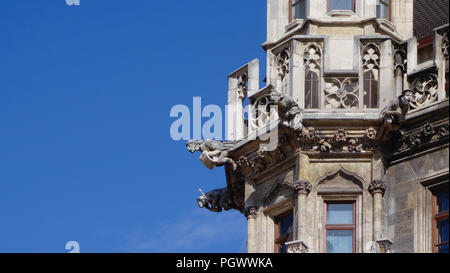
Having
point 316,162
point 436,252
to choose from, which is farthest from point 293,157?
point 436,252

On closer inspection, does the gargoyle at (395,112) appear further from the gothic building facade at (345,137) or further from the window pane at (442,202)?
the window pane at (442,202)

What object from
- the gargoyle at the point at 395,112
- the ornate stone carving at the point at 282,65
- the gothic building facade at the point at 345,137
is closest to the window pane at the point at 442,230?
the gothic building facade at the point at 345,137

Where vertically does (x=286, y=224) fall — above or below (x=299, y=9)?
below

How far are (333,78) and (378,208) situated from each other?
2648mm

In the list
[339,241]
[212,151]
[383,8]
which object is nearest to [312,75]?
[383,8]

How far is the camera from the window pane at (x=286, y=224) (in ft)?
154

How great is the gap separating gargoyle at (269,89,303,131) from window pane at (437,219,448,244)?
3.09 m

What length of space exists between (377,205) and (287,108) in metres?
2.36

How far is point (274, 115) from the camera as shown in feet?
156

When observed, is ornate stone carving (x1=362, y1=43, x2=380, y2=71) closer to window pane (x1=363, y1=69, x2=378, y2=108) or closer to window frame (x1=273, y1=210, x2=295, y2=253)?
window pane (x1=363, y1=69, x2=378, y2=108)

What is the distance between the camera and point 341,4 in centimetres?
4825

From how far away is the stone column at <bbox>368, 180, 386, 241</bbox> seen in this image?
45969 mm

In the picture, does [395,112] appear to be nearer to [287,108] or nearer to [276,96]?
[287,108]

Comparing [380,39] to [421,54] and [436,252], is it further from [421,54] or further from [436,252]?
[436,252]
